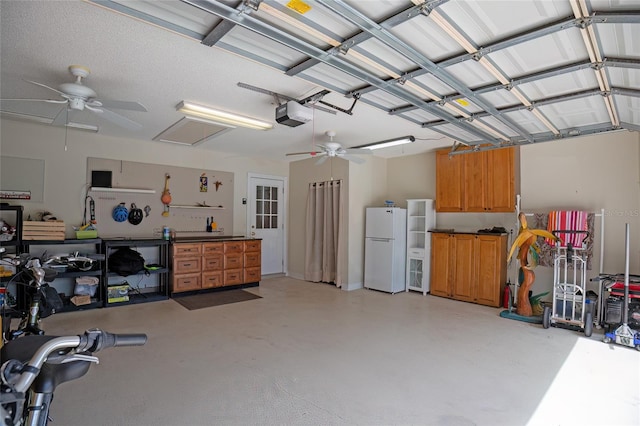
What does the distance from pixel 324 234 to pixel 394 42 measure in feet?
16.7

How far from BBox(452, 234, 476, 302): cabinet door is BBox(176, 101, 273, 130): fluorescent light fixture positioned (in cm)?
358

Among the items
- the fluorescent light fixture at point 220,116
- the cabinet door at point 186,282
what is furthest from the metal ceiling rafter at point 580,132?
the cabinet door at point 186,282

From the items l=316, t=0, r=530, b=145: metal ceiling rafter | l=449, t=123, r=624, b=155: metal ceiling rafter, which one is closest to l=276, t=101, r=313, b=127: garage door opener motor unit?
l=316, t=0, r=530, b=145: metal ceiling rafter

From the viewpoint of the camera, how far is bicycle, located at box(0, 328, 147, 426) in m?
0.94

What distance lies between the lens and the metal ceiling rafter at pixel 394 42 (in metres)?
1.88

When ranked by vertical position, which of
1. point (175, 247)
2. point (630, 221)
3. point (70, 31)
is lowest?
point (175, 247)

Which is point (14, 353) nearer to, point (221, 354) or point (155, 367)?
point (155, 367)

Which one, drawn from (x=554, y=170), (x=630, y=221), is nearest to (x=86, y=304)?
(x=554, y=170)

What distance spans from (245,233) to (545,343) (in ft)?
17.6

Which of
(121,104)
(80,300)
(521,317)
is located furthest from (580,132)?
(80,300)

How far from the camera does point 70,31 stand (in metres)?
2.43

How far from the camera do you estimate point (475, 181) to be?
570cm

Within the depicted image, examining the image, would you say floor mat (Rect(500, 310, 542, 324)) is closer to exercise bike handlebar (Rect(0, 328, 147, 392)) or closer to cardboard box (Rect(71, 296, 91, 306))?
exercise bike handlebar (Rect(0, 328, 147, 392))

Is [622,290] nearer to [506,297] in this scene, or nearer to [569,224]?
[569,224]
